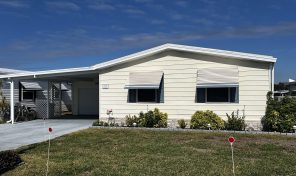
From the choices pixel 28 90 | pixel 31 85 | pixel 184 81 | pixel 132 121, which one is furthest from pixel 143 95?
pixel 28 90

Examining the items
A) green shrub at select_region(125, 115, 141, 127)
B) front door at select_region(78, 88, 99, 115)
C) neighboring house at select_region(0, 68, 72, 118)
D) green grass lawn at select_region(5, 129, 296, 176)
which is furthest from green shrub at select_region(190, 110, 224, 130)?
neighboring house at select_region(0, 68, 72, 118)

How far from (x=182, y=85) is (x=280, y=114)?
15.0 feet

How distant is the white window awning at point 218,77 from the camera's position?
1580 centimetres

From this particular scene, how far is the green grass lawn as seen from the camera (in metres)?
8.54

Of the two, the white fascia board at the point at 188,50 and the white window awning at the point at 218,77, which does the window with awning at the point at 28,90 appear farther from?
the white window awning at the point at 218,77

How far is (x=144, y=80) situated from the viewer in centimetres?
1731

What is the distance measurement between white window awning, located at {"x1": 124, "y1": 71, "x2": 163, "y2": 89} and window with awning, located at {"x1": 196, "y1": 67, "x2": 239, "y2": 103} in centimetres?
197

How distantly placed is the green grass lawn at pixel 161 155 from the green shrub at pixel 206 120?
1.38 m

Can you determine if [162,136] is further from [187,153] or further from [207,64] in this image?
[207,64]

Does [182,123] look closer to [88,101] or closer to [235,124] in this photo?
[235,124]

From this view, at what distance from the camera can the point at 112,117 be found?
18297 mm

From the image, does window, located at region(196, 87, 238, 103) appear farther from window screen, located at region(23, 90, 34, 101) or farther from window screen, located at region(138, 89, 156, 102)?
window screen, located at region(23, 90, 34, 101)

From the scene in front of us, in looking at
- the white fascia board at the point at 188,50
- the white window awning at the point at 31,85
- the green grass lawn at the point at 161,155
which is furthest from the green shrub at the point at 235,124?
the white window awning at the point at 31,85

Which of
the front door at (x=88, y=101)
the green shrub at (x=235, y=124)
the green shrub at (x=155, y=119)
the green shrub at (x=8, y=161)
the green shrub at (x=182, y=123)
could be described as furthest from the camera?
the front door at (x=88, y=101)
